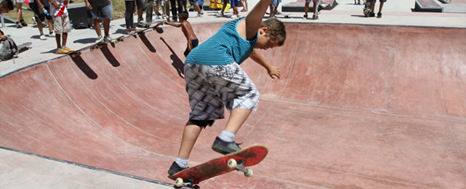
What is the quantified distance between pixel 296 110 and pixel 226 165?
4363mm

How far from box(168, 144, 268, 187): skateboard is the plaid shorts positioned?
0.99 ft

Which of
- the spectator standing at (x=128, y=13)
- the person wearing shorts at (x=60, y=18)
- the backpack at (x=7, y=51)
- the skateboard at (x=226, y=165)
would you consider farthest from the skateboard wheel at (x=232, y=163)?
the spectator standing at (x=128, y=13)

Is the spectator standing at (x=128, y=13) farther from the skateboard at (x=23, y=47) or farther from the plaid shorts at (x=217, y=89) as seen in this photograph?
the plaid shorts at (x=217, y=89)

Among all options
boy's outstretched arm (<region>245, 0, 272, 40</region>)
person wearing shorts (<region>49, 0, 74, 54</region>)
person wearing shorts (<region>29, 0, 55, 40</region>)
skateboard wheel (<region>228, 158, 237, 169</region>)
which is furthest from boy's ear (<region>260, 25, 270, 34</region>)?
person wearing shorts (<region>29, 0, 55, 40</region>)

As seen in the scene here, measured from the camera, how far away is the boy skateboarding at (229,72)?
2275 millimetres

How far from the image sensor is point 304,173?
14.2ft

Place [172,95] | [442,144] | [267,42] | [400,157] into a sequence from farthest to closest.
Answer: [172,95]
[442,144]
[400,157]
[267,42]

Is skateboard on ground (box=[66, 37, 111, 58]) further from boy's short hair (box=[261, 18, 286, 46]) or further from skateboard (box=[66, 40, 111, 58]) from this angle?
boy's short hair (box=[261, 18, 286, 46])

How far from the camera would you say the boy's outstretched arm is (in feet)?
7.42

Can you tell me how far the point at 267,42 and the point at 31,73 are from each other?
394 centimetres

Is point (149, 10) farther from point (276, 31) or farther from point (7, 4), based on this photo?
point (276, 31)

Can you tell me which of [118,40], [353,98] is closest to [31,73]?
[118,40]

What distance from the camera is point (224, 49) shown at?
2307mm

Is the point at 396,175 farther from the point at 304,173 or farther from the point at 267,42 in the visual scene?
the point at 267,42
